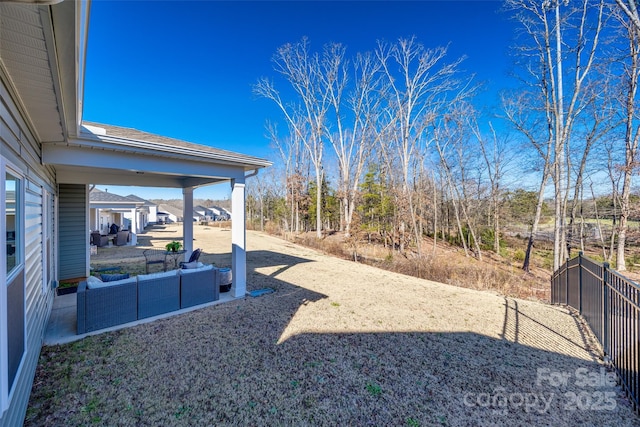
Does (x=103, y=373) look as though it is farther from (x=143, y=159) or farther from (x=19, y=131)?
(x=143, y=159)

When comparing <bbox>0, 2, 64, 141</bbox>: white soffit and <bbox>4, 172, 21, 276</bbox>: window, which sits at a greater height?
<bbox>0, 2, 64, 141</bbox>: white soffit

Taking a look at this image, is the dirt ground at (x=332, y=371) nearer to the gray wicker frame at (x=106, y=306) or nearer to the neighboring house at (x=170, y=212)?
the gray wicker frame at (x=106, y=306)

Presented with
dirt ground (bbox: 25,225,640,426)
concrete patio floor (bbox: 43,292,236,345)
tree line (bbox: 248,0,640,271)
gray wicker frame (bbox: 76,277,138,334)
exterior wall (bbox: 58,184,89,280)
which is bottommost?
dirt ground (bbox: 25,225,640,426)

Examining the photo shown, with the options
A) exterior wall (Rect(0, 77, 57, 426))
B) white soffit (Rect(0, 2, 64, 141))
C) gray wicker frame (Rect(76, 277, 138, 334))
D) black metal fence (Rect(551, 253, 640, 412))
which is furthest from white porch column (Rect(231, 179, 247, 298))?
black metal fence (Rect(551, 253, 640, 412))

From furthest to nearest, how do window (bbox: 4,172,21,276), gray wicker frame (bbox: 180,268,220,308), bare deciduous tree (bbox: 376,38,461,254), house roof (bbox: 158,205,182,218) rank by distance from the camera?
house roof (bbox: 158,205,182,218) → bare deciduous tree (bbox: 376,38,461,254) → gray wicker frame (bbox: 180,268,220,308) → window (bbox: 4,172,21,276)

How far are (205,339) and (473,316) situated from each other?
15.2 ft

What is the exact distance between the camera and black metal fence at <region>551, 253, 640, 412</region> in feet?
9.45

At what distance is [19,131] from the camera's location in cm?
235

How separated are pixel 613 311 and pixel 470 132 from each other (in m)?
14.8

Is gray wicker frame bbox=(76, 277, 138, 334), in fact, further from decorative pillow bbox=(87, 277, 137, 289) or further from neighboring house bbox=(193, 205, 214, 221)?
neighboring house bbox=(193, 205, 214, 221)

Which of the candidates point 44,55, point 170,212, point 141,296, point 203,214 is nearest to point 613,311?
point 44,55

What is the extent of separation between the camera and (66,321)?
4309 millimetres

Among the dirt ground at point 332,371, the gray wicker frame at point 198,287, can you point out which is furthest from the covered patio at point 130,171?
the dirt ground at point 332,371

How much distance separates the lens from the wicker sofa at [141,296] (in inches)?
154
